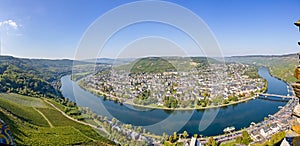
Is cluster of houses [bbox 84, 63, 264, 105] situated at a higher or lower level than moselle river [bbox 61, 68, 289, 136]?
higher

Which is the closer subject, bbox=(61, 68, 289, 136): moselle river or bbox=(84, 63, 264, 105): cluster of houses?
bbox=(61, 68, 289, 136): moselle river

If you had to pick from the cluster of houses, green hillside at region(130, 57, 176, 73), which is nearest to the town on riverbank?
the cluster of houses

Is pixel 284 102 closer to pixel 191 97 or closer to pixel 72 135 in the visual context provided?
pixel 191 97

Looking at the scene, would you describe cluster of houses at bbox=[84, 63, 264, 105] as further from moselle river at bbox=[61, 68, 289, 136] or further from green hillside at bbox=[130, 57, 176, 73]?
moselle river at bbox=[61, 68, 289, 136]

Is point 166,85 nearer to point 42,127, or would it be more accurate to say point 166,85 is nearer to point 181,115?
point 181,115

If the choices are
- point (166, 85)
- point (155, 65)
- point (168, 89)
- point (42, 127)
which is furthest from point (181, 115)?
point (42, 127)

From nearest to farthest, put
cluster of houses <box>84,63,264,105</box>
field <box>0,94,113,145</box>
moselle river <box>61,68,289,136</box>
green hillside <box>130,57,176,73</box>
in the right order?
field <box>0,94,113,145</box>
moselle river <box>61,68,289,136</box>
cluster of houses <box>84,63,264,105</box>
green hillside <box>130,57,176,73</box>

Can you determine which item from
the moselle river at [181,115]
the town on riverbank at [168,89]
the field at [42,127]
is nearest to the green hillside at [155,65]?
the town on riverbank at [168,89]
